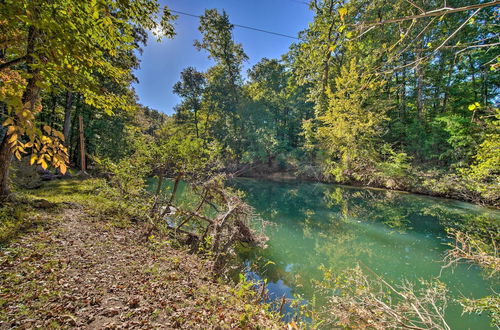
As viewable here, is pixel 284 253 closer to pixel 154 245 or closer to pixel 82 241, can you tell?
→ pixel 154 245

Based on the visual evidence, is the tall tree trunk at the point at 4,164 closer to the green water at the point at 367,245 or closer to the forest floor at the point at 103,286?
the forest floor at the point at 103,286

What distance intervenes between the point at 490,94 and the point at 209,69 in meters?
28.3

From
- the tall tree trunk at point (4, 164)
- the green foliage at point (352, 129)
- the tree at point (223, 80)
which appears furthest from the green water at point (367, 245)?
the tree at point (223, 80)

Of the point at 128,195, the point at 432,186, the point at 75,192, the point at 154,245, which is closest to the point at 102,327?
the point at 154,245

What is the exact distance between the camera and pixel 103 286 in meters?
3.02

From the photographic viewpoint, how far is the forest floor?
244cm

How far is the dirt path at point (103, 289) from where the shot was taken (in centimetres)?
242

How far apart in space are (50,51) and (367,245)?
341 inches

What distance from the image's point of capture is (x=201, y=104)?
29.2 m

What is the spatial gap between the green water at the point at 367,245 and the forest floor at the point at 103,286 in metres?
1.44

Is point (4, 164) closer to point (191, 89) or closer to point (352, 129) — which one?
point (352, 129)

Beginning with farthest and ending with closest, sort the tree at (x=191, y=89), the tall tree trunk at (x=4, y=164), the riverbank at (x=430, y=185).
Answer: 1. the tree at (x=191, y=89)
2. the riverbank at (x=430, y=185)
3. the tall tree trunk at (x=4, y=164)

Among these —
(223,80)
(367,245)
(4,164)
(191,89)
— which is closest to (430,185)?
(367,245)

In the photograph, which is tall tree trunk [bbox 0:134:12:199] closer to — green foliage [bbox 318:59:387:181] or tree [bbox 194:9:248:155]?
green foliage [bbox 318:59:387:181]
